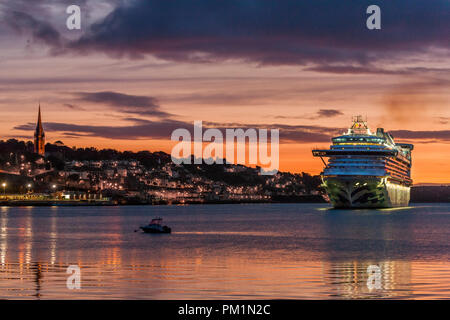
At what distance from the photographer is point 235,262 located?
133ft

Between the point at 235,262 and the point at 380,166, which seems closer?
the point at 235,262

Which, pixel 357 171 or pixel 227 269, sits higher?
pixel 357 171

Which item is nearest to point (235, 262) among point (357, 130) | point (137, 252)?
point (137, 252)

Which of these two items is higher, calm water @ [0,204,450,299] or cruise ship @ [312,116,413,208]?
cruise ship @ [312,116,413,208]

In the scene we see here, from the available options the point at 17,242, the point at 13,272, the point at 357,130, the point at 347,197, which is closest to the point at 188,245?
the point at 17,242

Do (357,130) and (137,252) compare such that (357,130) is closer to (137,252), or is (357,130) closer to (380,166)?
(380,166)

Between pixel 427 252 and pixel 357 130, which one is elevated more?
pixel 357 130

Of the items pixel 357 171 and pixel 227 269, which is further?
pixel 357 171

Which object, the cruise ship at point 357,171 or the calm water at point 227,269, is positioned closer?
the calm water at point 227,269

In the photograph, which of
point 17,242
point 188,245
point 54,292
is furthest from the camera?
point 17,242

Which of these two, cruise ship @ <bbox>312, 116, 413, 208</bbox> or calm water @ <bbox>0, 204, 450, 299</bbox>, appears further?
cruise ship @ <bbox>312, 116, 413, 208</bbox>

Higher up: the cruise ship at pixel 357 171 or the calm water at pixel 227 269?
the cruise ship at pixel 357 171

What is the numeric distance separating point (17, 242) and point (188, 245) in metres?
16.2
